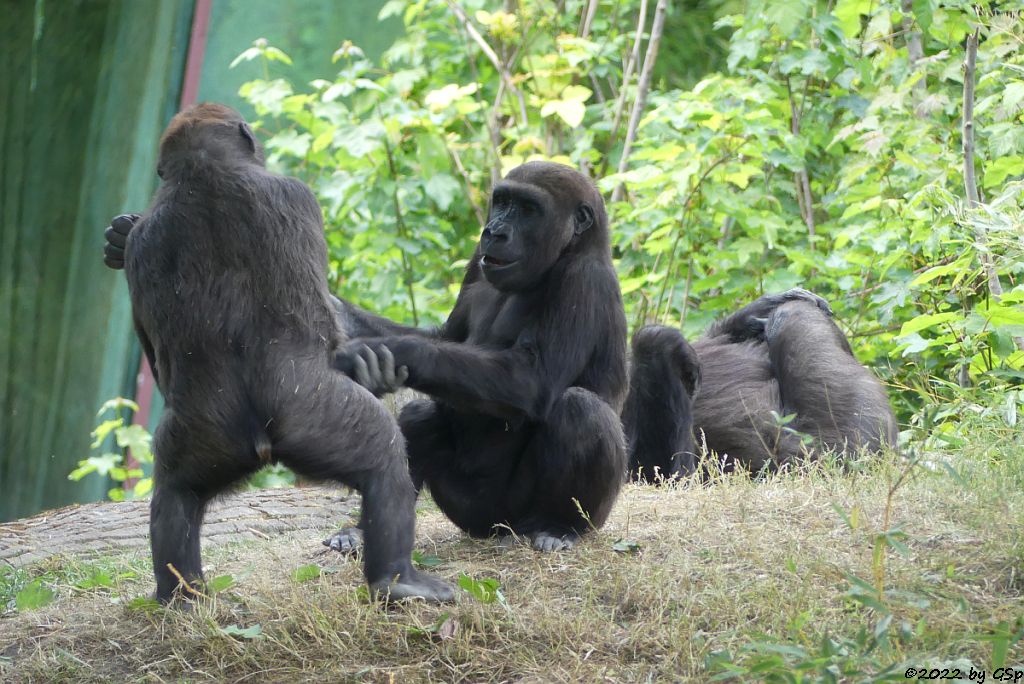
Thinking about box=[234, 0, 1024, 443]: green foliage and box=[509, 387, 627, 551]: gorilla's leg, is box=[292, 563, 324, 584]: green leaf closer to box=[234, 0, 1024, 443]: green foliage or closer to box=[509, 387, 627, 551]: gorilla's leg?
box=[509, 387, 627, 551]: gorilla's leg

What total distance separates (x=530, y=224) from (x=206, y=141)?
121 centimetres

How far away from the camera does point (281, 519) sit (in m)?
5.71

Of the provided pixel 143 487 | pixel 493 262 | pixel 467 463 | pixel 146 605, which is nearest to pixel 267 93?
pixel 143 487

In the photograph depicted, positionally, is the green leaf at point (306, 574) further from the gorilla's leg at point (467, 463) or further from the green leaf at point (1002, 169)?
the green leaf at point (1002, 169)

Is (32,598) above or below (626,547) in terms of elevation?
below

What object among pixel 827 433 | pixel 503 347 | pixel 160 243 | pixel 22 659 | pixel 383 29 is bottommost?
pixel 22 659

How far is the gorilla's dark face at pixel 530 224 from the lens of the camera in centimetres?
421

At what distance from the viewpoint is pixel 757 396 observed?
625 centimetres

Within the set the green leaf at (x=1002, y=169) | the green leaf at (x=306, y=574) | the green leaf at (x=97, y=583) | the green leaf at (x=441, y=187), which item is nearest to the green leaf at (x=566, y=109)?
the green leaf at (x=441, y=187)

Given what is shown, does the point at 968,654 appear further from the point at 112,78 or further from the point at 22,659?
the point at 112,78

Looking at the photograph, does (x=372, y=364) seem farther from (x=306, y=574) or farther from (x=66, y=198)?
(x=66, y=198)

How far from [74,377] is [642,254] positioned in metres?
4.21

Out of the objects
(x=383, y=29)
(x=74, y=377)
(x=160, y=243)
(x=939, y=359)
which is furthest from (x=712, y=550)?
(x=383, y=29)

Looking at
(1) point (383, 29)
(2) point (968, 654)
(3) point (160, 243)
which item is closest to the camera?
(2) point (968, 654)
